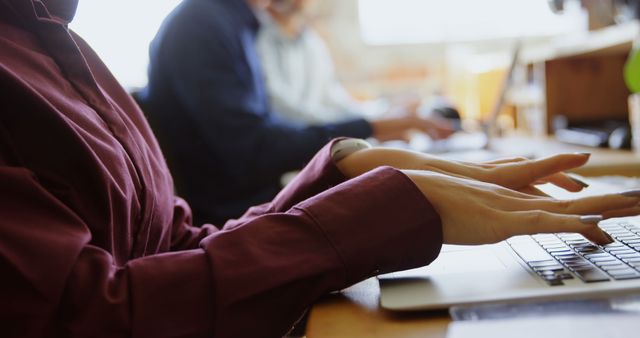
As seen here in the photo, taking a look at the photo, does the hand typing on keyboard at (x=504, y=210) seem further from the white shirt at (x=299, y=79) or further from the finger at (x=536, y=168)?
the white shirt at (x=299, y=79)

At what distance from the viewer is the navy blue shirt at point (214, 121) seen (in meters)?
1.43

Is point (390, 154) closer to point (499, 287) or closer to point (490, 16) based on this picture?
point (499, 287)

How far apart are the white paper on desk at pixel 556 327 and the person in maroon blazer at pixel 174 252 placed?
11 centimetres

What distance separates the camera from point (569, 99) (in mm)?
1894

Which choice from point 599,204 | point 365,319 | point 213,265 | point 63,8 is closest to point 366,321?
point 365,319

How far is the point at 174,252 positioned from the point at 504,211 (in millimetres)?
288

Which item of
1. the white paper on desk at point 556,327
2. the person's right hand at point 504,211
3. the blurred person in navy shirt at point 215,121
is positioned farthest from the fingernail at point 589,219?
the blurred person in navy shirt at point 215,121

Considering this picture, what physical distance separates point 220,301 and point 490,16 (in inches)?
171

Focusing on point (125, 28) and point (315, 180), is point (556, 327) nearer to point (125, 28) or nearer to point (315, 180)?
point (315, 180)

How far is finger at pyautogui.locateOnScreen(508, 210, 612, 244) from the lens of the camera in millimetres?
470

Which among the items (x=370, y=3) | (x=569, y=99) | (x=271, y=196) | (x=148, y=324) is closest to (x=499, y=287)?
(x=148, y=324)

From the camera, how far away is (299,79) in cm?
251

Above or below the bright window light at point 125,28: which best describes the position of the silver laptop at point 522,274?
below

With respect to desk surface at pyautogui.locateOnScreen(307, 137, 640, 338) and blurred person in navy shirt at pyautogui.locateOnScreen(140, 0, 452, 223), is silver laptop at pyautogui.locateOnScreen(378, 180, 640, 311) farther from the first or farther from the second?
blurred person in navy shirt at pyautogui.locateOnScreen(140, 0, 452, 223)
